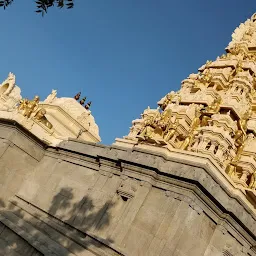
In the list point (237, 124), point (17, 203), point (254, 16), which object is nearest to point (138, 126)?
point (237, 124)

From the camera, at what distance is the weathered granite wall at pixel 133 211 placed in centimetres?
1309

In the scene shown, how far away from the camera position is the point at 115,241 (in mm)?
13461

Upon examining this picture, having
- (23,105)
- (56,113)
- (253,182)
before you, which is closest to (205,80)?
(253,182)

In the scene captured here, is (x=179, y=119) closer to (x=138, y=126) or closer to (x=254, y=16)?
(x=138, y=126)

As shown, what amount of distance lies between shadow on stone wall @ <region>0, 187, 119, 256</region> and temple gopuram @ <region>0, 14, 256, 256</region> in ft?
0.17

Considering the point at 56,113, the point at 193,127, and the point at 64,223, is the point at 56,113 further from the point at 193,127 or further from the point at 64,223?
the point at 64,223

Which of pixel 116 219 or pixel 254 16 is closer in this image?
pixel 116 219

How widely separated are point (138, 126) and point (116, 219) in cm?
1091

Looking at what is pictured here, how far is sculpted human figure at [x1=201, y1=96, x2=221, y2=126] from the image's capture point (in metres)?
18.4

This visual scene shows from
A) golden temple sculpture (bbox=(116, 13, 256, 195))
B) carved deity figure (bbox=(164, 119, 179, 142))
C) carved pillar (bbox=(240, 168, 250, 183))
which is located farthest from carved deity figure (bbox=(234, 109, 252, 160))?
carved deity figure (bbox=(164, 119, 179, 142))

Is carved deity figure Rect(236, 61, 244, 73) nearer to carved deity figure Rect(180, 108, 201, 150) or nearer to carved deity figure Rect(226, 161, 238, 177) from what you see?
carved deity figure Rect(180, 108, 201, 150)

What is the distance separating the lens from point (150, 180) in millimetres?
14203

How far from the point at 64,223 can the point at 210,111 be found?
9249 mm

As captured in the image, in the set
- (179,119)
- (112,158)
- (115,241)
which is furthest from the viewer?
(179,119)
